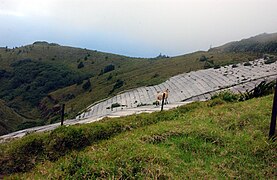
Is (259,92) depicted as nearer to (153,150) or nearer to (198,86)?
(153,150)

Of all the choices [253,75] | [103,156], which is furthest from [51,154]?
[253,75]

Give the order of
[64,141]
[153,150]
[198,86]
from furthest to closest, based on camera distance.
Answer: [198,86]
[64,141]
[153,150]

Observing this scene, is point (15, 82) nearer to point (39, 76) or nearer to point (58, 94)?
point (39, 76)

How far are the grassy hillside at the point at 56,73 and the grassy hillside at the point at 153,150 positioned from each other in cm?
3297

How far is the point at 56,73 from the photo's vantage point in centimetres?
6856

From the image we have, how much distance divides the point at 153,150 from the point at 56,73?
66.1 meters

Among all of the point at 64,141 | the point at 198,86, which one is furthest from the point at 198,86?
the point at 64,141

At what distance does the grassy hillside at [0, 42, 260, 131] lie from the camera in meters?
48.5

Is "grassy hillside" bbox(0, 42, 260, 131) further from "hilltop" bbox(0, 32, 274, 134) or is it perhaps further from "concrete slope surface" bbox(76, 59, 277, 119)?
"concrete slope surface" bbox(76, 59, 277, 119)

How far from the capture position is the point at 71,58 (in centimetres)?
8206

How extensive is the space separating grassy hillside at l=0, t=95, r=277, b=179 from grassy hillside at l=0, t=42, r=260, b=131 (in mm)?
32968

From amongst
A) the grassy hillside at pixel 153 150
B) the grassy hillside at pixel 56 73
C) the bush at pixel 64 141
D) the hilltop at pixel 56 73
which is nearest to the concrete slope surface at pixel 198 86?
the grassy hillside at pixel 153 150

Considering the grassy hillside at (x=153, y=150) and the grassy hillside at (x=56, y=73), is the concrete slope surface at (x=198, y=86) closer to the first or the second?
the grassy hillside at (x=153, y=150)

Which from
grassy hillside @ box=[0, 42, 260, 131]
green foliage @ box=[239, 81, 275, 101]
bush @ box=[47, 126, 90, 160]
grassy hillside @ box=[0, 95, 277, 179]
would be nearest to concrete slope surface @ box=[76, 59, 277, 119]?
green foliage @ box=[239, 81, 275, 101]
